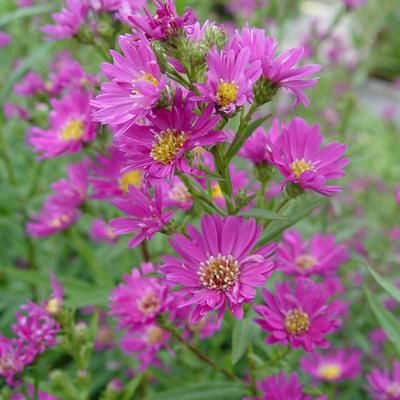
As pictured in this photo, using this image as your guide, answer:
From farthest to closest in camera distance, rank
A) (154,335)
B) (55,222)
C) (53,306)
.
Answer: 1. (55,222)
2. (154,335)
3. (53,306)

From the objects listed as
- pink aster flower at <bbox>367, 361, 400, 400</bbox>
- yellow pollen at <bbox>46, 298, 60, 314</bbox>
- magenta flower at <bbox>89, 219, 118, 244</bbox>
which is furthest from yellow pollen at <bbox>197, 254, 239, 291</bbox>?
magenta flower at <bbox>89, 219, 118, 244</bbox>

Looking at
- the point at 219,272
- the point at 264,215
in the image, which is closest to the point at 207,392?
the point at 219,272

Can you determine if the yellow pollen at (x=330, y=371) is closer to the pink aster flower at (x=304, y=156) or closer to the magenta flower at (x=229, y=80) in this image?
the pink aster flower at (x=304, y=156)

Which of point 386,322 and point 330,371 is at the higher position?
point 386,322

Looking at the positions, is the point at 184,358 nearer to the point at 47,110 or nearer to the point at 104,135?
the point at 104,135

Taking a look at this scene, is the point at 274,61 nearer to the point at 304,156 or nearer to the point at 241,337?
the point at 304,156

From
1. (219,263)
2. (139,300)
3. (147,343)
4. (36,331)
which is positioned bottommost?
(147,343)

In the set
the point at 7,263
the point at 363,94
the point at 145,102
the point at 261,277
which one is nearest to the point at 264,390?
the point at 261,277
